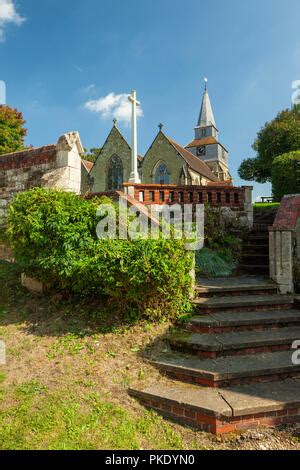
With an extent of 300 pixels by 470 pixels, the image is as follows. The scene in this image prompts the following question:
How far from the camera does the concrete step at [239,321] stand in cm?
405

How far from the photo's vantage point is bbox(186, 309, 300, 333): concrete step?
4.05m

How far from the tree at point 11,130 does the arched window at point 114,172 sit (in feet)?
26.7

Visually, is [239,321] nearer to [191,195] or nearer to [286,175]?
[191,195]

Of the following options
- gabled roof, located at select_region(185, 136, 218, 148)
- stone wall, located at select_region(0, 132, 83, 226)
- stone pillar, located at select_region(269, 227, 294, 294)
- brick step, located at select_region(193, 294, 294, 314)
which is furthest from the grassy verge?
gabled roof, located at select_region(185, 136, 218, 148)

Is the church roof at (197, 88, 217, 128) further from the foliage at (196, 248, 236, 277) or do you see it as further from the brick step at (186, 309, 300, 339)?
the brick step at (186, 309, 300, 339)

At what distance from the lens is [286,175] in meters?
19.9

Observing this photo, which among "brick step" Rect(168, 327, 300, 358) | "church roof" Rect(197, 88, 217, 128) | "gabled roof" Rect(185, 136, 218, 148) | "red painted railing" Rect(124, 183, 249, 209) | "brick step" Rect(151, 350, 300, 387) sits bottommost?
"brick step" Rect(151, 350, 300, 387)

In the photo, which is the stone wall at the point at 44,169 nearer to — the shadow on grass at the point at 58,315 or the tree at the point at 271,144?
the shadow on grass at the point at 58,315

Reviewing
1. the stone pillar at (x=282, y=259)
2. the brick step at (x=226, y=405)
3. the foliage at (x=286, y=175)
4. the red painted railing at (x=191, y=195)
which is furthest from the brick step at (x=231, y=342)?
the foliage at (x=286, y=175)

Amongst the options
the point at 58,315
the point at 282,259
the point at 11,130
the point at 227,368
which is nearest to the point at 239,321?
the point at 227,368

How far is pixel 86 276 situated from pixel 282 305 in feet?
9.86

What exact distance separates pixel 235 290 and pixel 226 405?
2.31 metres

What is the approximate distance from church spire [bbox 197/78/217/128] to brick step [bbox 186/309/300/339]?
46610mm
